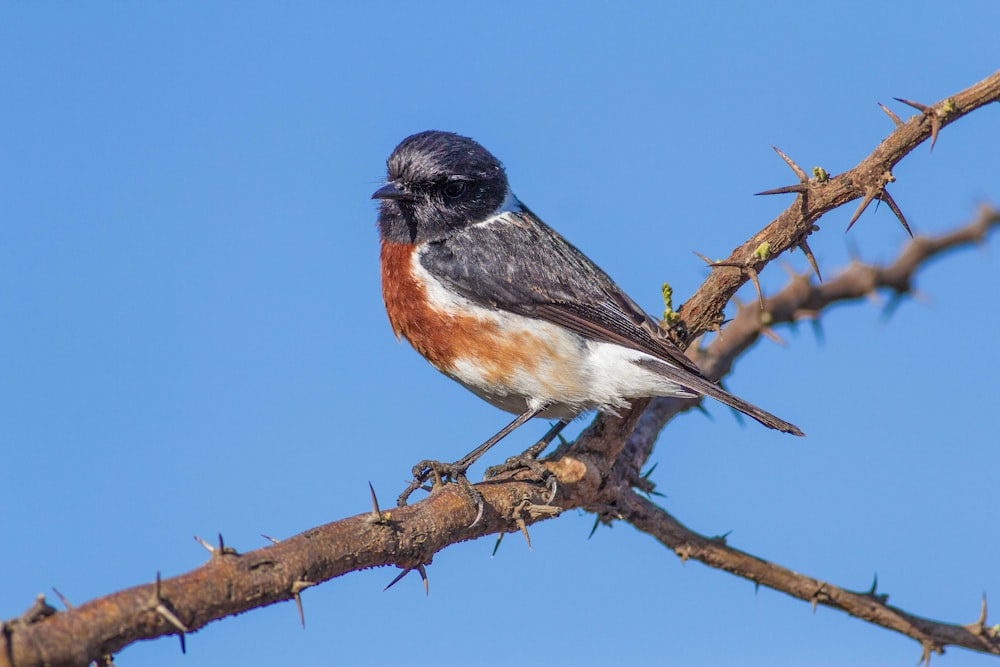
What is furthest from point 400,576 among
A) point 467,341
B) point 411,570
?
point 467,341

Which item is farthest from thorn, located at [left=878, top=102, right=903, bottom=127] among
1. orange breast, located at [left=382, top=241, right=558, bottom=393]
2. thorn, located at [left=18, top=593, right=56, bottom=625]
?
thorn, located at [left=18, top=593, right=56, bottom=625]

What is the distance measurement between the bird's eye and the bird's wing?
0.25m

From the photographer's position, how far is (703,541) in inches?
222

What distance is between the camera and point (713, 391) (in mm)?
5547

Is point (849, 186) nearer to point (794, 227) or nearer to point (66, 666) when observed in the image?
point (794, 227)

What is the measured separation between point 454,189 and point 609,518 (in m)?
2.42

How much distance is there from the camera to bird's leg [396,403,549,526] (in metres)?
4.80

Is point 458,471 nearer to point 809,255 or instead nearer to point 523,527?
point 523,527

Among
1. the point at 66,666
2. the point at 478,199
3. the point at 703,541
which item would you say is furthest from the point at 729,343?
the point at 66,666

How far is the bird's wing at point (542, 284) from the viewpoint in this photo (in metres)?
5.94

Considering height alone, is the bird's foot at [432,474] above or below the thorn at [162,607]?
above

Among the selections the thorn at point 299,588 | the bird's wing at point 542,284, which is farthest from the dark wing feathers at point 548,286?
the thorn at point 299,588

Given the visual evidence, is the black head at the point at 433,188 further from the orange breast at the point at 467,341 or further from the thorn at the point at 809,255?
the thorn at the point at 809,255

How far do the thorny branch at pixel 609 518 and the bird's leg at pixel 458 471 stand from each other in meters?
0.08
